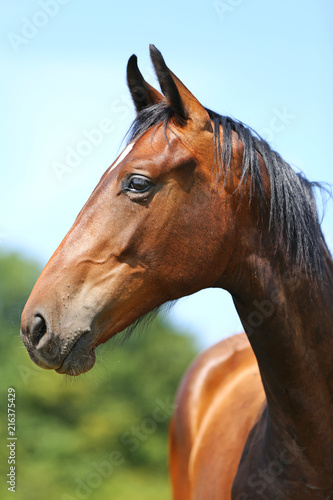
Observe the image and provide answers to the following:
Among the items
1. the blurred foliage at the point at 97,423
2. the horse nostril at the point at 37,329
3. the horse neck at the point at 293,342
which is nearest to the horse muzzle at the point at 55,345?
the horse nostril at the point at 37,329

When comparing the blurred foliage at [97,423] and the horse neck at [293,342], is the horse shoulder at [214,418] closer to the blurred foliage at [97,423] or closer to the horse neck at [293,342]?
the horse neck at [293,342]

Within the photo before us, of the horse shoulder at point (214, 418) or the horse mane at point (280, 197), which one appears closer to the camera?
the horse mane at point (280, 197)

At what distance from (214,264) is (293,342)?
463 mm

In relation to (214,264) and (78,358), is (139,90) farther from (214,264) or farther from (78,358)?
(78,358)

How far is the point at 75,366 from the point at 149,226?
626 mm

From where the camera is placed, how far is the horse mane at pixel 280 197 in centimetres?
235

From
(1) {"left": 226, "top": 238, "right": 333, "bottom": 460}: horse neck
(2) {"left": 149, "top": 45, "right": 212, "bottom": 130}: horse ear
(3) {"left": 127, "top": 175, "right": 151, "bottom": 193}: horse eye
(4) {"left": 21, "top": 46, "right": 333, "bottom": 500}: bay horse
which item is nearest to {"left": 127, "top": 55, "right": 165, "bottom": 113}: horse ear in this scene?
(4) {"left": 21, "top": 46, "right": 333, "bottom": 500}: bay horse

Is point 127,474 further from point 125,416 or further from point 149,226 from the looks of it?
point 149,226

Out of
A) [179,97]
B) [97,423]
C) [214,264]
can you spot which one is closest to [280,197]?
[214,264]

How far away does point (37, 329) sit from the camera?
2.08m

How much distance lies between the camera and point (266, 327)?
233 cm

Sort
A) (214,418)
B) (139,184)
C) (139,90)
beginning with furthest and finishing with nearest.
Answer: (214,418)
(139,90)
(139,184)

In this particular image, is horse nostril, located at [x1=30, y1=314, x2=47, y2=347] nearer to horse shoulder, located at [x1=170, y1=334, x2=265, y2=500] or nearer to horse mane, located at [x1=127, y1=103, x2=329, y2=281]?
horse mane, located at [x1=127, y1=103, x2=329, y2=281]

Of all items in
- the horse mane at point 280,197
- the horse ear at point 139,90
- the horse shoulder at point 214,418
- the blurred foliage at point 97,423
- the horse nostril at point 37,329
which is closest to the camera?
the horse nostril at point 37,329
